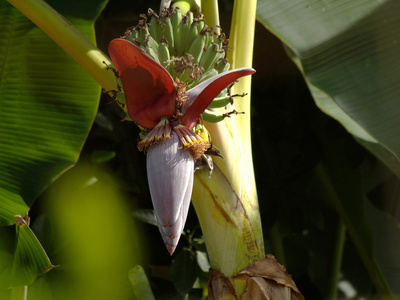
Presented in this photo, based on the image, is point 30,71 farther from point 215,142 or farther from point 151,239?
point 151,239

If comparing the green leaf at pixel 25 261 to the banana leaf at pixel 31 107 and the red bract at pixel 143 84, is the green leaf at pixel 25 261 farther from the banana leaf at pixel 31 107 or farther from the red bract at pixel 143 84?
the red bract at pixel 143 84

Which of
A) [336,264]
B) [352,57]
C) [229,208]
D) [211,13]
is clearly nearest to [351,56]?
[352,57]

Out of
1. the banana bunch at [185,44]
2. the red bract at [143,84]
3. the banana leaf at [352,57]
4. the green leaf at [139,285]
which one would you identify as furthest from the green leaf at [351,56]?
the green leaf at [139,285]

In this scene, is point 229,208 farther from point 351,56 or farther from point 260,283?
point 351,56

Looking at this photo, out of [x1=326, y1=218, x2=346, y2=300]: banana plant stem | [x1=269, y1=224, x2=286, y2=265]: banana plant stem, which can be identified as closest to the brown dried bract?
[x1=269, y1=224, x2=286, y2=265]: banana plant stem

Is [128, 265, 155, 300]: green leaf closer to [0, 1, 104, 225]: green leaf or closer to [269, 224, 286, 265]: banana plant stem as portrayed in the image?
[0, 1, 104, 225]: green leaf
